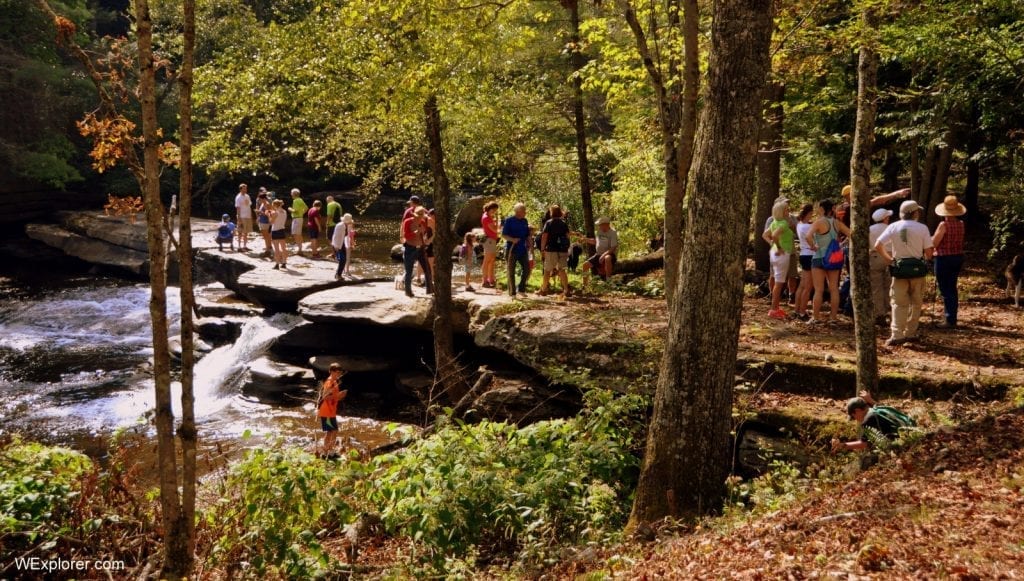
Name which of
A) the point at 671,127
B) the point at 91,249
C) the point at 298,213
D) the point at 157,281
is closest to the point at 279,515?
the point at 157,281

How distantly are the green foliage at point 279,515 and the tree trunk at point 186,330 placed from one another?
0.54 meters

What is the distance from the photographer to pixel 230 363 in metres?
16.2

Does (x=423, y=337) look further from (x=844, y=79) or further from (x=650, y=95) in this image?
(x=844, y=79)

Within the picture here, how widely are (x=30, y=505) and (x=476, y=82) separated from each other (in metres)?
7.86

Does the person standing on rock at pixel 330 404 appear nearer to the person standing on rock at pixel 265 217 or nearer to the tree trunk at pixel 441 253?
the tree trunk at pixel 441 253

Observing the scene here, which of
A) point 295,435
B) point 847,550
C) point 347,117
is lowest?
point 295,435

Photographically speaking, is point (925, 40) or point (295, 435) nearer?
point (925, 40)

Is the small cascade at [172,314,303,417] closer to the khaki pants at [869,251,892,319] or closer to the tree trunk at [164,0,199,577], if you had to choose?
the tree trunk at [164,0,199,577]

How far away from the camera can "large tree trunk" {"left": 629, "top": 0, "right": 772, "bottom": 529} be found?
19.0 ft

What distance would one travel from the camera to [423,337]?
14.9 m

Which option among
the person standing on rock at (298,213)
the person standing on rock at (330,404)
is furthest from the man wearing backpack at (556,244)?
the person standing on rock at (298,213)

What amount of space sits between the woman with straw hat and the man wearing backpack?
218 inches

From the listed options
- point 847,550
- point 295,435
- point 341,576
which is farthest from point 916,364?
point 295,435

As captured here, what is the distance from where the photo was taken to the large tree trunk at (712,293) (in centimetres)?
580
